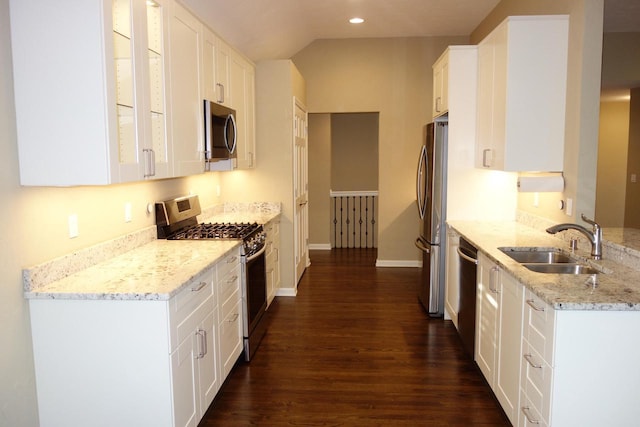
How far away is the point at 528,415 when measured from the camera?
2.32 meters

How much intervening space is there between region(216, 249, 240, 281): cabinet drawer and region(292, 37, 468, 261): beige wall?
150 inches

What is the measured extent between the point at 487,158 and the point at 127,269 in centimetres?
288

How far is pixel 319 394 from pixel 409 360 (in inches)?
34.5

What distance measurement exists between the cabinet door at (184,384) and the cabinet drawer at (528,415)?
165 centimetres

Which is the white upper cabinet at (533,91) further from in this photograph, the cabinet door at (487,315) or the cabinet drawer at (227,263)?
the cabinet drawer at (227,263)

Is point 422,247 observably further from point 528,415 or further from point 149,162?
point 149,162

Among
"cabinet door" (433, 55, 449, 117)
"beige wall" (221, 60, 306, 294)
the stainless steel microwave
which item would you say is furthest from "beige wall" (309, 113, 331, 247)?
the stainless steel microwave

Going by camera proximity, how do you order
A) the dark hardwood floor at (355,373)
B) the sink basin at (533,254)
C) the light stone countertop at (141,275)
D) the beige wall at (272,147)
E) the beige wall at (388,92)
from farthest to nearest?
the beige wall at (388,92), the beige wall at (272,147), the sink basin at (533,254), the dark hardwood floor at (355,373), the light stone countertop at (141,275)

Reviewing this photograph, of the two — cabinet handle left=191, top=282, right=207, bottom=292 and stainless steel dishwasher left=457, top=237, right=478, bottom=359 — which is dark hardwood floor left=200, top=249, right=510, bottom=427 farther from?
cabinet handle left=191, top=282, right=207, bottom=292

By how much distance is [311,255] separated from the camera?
783 centimetres

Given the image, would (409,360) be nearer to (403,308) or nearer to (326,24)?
(403,308)

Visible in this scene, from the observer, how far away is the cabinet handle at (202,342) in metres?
2.61

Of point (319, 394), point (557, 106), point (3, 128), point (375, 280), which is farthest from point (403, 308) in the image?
point (3, 128)

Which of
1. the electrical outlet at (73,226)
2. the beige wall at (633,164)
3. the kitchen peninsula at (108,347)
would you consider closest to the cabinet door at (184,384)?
the kitchen peninsula at (108,347)
